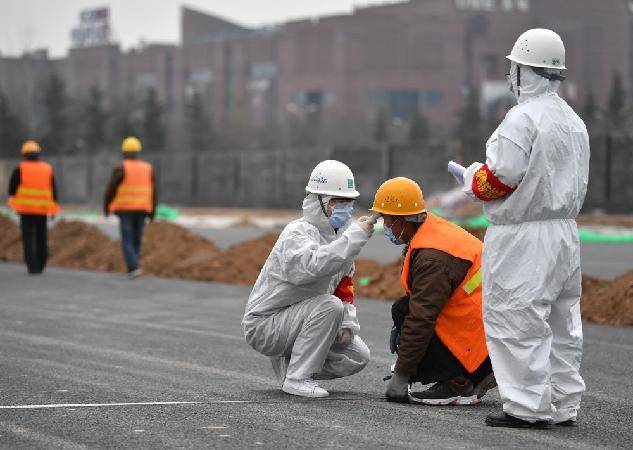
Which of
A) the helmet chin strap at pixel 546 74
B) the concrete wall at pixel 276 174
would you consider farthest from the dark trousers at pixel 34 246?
the concrete wall at pixel 276 174

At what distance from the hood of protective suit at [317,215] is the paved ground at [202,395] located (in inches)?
41.3

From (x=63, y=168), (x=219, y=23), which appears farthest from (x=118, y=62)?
(x=63, y=168)

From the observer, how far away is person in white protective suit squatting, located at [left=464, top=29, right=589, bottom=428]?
269 inches

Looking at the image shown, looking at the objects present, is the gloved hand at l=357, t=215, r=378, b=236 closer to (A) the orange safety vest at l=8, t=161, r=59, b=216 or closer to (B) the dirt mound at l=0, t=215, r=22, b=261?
(A) the orange safety vest at l=8, t=161, r=59, b=216

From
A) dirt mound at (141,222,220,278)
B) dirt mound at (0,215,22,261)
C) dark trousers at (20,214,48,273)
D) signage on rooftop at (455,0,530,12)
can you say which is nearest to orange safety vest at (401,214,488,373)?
dirt mound at (141,222,220,278)

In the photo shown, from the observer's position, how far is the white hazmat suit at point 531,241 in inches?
269

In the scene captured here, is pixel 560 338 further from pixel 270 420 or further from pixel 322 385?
pixel 322 385

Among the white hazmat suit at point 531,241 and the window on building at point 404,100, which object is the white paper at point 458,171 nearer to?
the white hazmat suit at point 531,241

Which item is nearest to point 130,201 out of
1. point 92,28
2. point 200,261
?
point 200,261

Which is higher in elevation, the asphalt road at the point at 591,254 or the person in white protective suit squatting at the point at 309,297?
the person in white protective suit squatting at the point at 309,297

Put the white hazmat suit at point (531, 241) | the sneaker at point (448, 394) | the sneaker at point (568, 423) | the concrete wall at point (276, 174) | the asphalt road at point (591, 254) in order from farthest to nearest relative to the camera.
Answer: the concrete wall at point (276, 174)
the asphalt road at point (591, 254)
the sneaker at point (448, 394)
the sneaker at point (568, 423)
the white hazmat suit at point (531, 241)

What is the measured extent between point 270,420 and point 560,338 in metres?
1.65

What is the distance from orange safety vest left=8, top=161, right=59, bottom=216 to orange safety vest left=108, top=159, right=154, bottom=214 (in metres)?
1.23

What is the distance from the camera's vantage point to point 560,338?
7.13 metres
